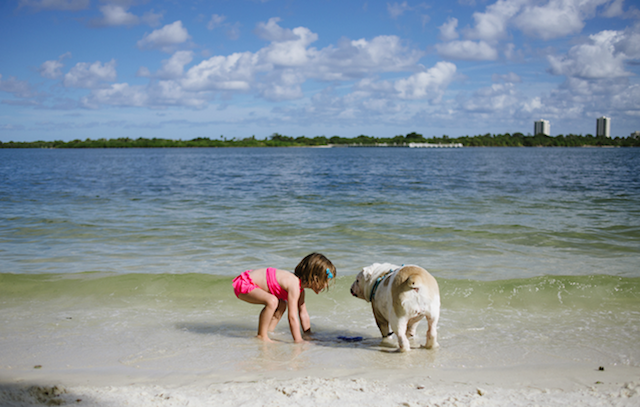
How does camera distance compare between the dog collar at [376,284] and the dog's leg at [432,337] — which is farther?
the dog collar at [376,284]

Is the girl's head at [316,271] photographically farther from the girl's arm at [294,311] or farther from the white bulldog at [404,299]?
the white bulldog at [404,299]

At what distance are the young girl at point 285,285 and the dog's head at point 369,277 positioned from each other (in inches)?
13.3

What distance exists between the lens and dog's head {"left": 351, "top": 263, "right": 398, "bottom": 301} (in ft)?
17.0

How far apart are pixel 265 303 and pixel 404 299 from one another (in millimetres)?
1736

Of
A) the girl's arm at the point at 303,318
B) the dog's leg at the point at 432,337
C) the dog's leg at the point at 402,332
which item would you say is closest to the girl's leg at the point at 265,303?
the girl's arm at the point at 303,318

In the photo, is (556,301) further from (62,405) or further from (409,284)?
(62,405)

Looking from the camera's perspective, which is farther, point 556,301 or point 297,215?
point 297,215

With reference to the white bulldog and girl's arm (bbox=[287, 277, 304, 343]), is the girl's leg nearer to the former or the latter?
girl's arm (bbox=[287, 277, 304, 343])

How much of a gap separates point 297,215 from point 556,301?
32.5 ft

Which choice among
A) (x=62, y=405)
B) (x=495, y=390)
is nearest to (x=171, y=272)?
(x=62, y=405)

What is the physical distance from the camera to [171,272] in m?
8.55

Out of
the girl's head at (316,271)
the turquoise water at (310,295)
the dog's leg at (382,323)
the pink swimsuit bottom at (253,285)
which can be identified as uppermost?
the girl's head at (316,271)

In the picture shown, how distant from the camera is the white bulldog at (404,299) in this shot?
4477mm

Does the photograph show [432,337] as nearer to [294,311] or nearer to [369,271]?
[369,271]
